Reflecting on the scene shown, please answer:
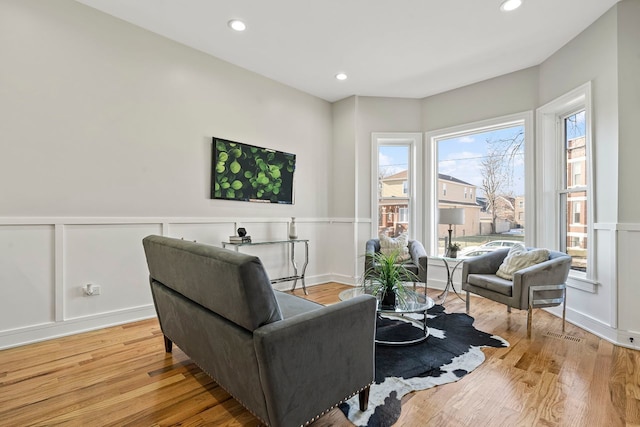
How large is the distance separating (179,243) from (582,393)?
255cm

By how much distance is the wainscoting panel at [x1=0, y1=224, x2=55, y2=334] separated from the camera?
2.54 meters

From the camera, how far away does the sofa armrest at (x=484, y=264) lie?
3467mm

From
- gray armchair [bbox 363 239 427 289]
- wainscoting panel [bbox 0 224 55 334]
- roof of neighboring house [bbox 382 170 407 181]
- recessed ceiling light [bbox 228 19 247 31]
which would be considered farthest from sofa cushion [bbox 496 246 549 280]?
wainscoting panel [bbox 0 224 55 334]

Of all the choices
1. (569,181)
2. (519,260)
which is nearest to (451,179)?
(569,181)

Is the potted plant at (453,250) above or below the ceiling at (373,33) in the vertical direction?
below

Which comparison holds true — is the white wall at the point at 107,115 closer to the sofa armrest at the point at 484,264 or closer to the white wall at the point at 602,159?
the sofa armrest at the point at 484,264

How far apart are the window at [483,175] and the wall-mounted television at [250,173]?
2183 mm

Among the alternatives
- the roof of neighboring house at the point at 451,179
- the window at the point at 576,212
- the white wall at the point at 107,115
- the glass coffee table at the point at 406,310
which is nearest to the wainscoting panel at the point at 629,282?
the window at the point at 576,212

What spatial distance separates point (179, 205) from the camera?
3.49m

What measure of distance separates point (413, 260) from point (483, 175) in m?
1.60

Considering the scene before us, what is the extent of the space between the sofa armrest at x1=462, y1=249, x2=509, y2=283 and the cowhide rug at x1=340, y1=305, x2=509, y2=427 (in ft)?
1.70

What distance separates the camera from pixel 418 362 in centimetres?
233

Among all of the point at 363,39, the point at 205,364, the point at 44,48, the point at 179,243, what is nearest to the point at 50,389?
the point at 205,364

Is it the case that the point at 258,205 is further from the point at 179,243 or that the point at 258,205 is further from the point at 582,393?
the point at 582,393
